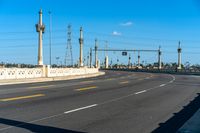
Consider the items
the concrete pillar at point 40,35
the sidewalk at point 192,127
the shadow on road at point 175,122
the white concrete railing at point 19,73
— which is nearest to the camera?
the sidewalk at point 192,127

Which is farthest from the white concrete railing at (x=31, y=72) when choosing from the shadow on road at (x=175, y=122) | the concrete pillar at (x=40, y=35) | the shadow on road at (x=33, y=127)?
the shadow on road at (x=33, y=127)

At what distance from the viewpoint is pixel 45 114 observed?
1125 centimetres

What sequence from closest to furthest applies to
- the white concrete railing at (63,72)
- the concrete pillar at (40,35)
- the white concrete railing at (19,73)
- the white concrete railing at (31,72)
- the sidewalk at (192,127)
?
1. the sidewalk at (192,127)
2. the white concrete railing at (19,73)
3. the white concrete railing at (31,72)
4. the concrete pillar at (40,35)
5. the white concrete railing at (63,72)

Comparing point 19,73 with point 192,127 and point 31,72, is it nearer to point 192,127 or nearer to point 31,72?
point 31,72

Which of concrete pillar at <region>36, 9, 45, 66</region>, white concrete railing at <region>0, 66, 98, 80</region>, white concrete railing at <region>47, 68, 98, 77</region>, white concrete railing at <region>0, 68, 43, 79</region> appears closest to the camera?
white concrete railing at <region>0, 68, 43, 79</region>

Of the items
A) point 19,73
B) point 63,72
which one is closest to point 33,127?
point 19,73

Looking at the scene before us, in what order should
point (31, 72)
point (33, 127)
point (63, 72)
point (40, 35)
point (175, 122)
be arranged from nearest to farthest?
1. point (33, 127)
2. point (175, 122)
3. point (31, 72)
4. point (40, 35)
5. point (63, 72)

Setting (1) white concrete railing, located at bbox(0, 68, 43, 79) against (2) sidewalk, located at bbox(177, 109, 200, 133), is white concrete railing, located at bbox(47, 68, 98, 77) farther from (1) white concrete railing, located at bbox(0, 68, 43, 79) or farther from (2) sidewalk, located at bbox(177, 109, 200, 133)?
(2) sidewalk, located at bbox(177, 109, 200, 133)

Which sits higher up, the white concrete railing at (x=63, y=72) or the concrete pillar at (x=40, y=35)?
the concrete pillar at (x=40, y=35)

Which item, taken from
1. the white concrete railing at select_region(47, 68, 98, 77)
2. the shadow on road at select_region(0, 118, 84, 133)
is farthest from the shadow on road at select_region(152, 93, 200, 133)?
the white concrete railing at select_region(47, 68, 98, 77)

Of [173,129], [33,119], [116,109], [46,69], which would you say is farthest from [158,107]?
[46,69]

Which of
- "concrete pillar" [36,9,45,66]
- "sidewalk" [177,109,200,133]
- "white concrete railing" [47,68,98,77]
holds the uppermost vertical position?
"concrete pillar" [36,9,45,66]

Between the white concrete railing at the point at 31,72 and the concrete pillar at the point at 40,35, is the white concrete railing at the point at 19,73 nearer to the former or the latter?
the white concrete railing at the point at 31,72

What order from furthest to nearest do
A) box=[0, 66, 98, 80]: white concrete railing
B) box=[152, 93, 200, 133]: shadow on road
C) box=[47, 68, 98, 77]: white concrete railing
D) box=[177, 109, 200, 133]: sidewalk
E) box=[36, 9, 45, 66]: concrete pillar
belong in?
1. box=[47, 68, 98, 77]: white concrete railing
2. box=[36, 9, 45, 66]: concrete pillar
3. box=[0, 66, 98, 80]: white concrete railing
4. box=[152, 93, 200, 133]: shadow on road
5. box=[177, 109, 200, 133]: sidewalk
